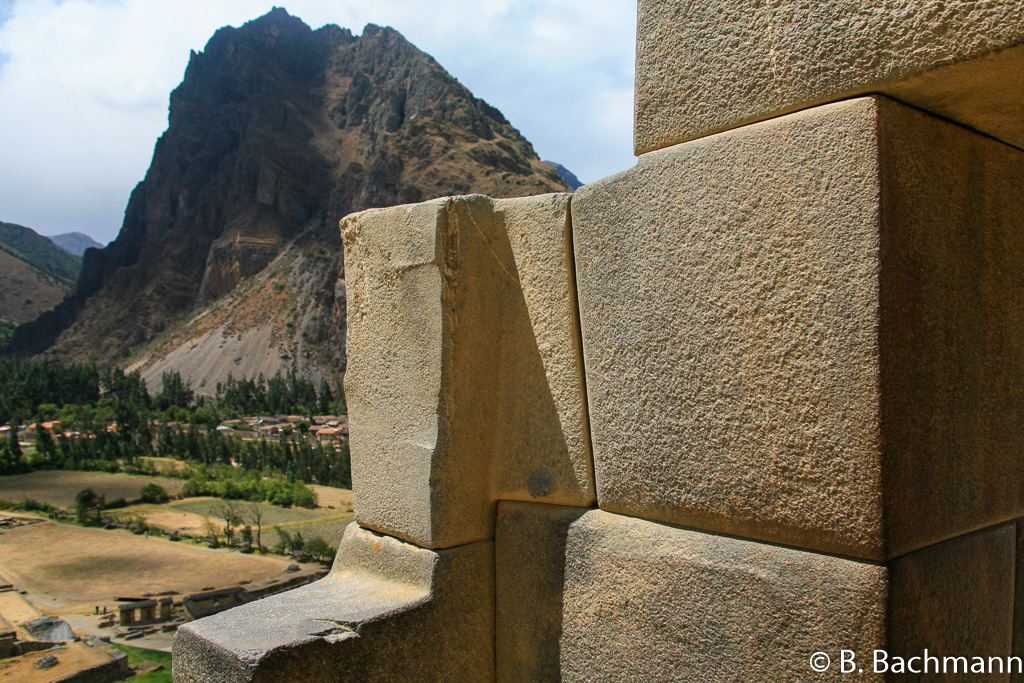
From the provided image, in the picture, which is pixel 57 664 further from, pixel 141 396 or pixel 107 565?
pixel 141 396

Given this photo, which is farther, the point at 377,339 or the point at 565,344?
the point at 377,339

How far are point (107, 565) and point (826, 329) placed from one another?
138 feet

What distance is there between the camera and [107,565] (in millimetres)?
35875

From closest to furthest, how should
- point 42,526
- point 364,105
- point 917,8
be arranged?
point 917,8
point 42,526
point 364,105

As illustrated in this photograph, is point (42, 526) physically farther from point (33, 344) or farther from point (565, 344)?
point (33, 344)

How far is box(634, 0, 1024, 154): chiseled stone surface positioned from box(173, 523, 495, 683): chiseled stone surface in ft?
3.60

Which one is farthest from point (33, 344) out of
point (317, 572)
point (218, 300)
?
point (317, 572)

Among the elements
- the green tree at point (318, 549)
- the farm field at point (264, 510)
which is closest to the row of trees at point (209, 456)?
the farm field at point (264, 510)

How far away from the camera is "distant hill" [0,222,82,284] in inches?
5633

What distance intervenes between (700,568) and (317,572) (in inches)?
1438

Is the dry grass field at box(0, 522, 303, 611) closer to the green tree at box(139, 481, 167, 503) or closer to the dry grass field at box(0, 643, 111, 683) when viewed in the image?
the green tree at box(139, 481, 167, 503)

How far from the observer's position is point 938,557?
3.91ft

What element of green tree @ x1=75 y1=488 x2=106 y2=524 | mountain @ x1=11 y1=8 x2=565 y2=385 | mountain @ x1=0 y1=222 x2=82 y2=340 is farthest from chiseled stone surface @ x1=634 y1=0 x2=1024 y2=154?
mountain @ x1=0 y1=222 x2=82 y2=340

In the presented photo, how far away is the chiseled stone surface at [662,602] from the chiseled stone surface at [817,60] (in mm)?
758
